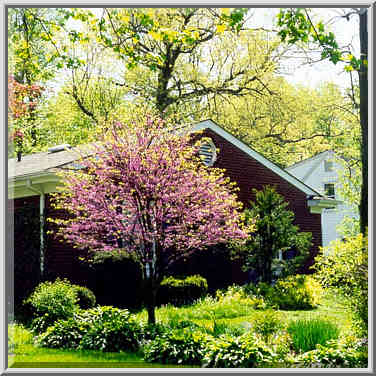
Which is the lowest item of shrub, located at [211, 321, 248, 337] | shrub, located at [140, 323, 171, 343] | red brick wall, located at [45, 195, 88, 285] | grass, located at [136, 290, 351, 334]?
grass, located at [136, 290, 351, 334]

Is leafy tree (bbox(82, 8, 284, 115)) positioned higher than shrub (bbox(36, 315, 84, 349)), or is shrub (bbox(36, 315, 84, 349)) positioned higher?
leafy tree (bbox(82, 8, 284, 115))

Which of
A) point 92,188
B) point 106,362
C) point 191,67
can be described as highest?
point 191,67

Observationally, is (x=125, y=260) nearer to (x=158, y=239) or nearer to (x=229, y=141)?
(x=158, y=239)

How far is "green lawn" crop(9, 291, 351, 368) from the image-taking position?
7.21 m

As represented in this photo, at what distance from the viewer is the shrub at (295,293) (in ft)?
40.7

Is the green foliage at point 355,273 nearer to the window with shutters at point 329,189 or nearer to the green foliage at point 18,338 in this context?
the green foliage at point 18,338

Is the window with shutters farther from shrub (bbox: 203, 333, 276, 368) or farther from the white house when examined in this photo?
shrub (bbox: 203, 333, 276, 368)

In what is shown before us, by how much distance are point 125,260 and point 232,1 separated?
6289 mm

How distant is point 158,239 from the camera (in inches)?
350


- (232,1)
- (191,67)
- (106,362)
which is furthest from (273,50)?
(106,362)

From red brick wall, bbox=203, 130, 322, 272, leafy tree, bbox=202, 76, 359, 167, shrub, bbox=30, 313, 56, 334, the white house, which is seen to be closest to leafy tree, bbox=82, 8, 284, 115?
leafy tree, bbox=202, 76, 359, 167

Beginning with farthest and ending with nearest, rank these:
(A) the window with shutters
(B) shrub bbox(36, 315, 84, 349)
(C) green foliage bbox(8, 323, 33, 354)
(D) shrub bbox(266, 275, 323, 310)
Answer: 1. (A) the window with shutters
2. (D) shrub bbox(266, 275, 323, 310)
3. (B) shrub bbox(36, 315, 84, 349)
4. (C) green foliage bbox(8, 323, 33, 354)

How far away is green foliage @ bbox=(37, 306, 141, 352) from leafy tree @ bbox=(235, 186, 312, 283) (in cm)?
541

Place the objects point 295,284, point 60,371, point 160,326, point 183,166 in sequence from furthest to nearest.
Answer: point 295,284 < point 183,166 < point 160,326 < point 60,371
